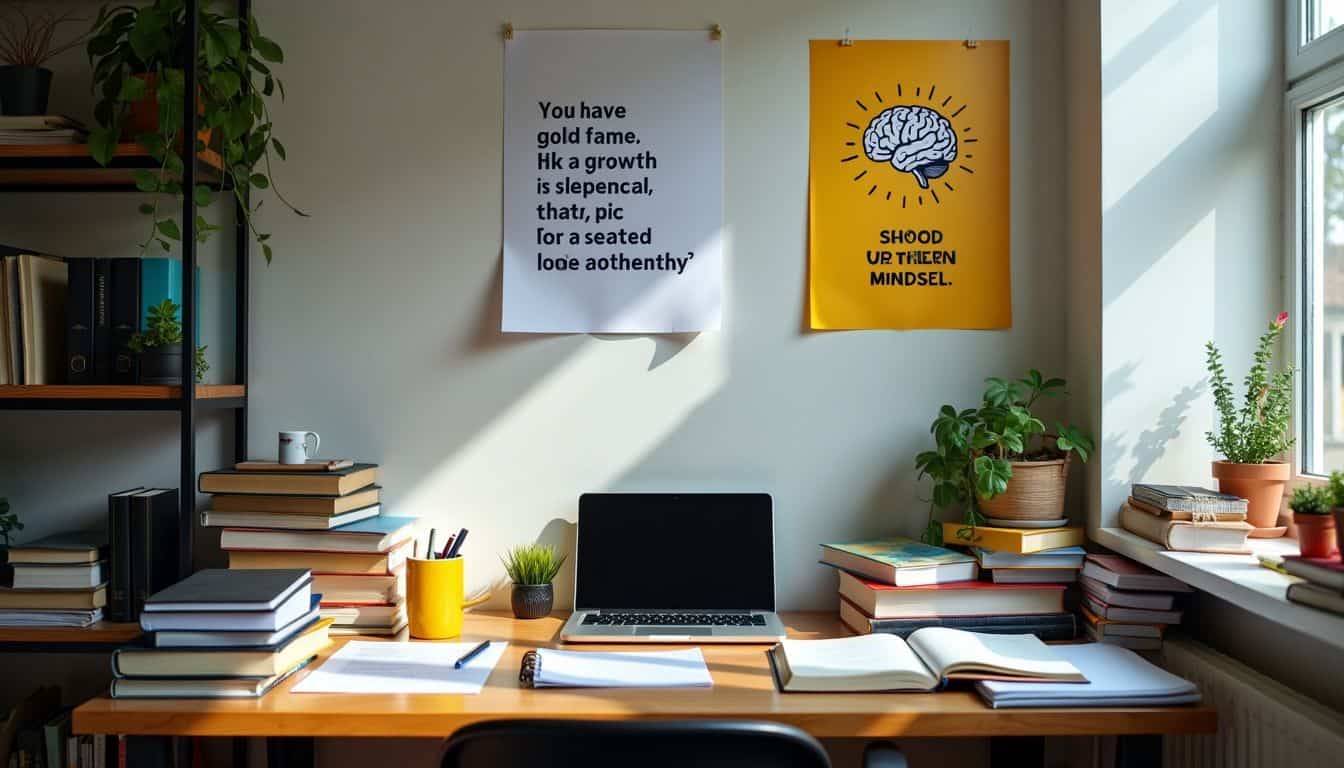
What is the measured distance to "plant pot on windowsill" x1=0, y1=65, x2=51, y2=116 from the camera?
80.6 inches

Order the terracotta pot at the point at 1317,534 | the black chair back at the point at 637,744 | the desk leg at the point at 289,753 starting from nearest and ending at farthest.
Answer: the black chair back at the point at 637,744
the terracotta pot at the point at 1317,534
the desk leg at the point at 289,753

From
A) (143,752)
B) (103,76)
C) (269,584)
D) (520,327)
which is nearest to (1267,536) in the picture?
(520,327)

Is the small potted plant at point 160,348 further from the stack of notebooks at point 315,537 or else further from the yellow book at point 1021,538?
the yellow book at point 1021,538

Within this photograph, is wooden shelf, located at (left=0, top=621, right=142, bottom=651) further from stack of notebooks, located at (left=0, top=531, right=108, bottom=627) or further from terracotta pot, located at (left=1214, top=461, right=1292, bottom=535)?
terracotta pot, located at (left=1214, top=461, right=1292, bottom=535)

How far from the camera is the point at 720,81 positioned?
7.29 feet

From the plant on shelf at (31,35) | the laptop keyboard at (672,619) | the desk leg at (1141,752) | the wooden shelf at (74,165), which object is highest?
the plant on shelf at (31,35)

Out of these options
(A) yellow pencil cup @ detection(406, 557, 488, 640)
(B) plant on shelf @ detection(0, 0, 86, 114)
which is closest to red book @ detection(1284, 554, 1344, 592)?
(A) yellow pencil cup @ detection(406, 557, 488, 640)

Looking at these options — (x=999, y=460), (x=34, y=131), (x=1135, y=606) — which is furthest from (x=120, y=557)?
(x=1135, y=606)

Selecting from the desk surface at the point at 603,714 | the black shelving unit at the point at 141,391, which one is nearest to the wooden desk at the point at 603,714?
the desk surface at the point at 603,714

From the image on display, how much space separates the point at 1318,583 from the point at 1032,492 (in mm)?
663

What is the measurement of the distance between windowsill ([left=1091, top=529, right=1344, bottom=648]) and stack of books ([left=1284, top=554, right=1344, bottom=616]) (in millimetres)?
12

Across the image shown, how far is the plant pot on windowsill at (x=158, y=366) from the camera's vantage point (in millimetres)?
1938

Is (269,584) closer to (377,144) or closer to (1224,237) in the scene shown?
(377,144)

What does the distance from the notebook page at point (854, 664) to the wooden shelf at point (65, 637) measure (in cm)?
131
